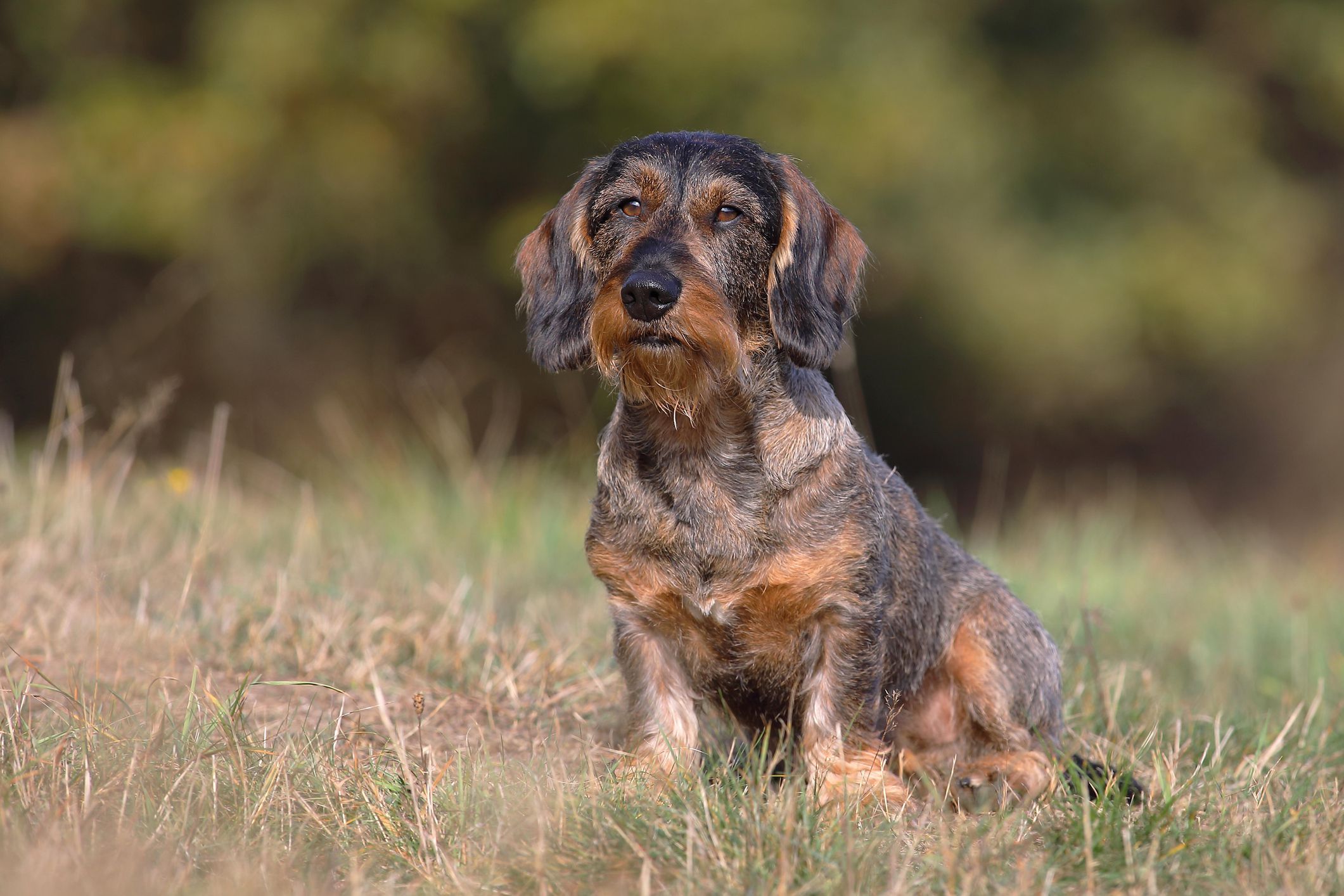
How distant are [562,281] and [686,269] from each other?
0.62 meters

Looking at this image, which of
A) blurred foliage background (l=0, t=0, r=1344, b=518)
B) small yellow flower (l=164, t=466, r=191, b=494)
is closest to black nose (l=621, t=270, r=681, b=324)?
small yellow flower (l=164, t=466, r=191, b=494)

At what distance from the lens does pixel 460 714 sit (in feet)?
14.4

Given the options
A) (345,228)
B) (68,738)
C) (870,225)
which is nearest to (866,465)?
(68,738)

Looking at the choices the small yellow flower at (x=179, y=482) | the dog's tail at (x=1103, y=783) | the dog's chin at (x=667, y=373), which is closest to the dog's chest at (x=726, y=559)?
the dog's chin at (x=667, y=373)

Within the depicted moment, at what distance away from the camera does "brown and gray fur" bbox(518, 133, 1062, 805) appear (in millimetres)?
3795

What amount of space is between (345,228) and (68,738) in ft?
26.9

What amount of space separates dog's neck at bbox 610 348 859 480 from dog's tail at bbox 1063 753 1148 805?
1.09m

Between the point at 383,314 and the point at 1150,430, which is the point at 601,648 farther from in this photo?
the point at 1150,430

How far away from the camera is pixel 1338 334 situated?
51.6ft

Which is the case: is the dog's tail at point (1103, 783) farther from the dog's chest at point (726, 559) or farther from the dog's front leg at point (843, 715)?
the dog's chest at point (726, 559)

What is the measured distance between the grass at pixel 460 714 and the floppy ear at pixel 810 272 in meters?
1.17

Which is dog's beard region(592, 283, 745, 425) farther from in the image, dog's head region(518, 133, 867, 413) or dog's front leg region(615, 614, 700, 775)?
dog's front leg region(615, 614, 700, 775)

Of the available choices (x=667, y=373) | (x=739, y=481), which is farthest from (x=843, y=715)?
(x=667, y=373)

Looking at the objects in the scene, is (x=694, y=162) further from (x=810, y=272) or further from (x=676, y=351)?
(x=676, y=351)
